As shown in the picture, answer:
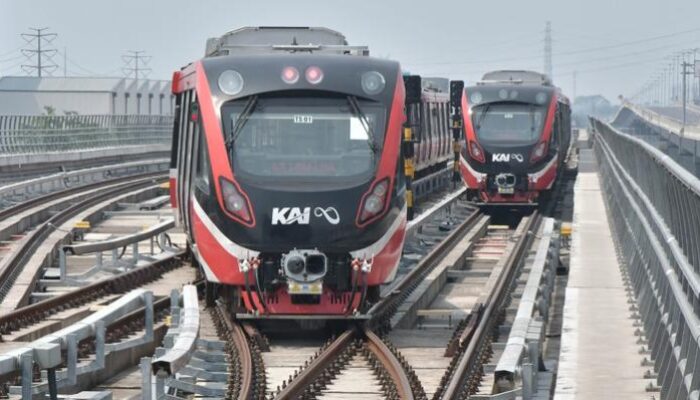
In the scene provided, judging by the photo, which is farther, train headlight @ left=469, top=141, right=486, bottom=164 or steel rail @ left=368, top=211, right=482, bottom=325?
train headlight @ left=469, top=141, right=486, bottom=164

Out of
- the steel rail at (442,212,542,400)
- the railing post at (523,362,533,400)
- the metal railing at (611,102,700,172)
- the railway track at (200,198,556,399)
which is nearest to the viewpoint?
the railing post at (523,362,533,400)

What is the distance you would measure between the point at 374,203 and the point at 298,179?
732 mm

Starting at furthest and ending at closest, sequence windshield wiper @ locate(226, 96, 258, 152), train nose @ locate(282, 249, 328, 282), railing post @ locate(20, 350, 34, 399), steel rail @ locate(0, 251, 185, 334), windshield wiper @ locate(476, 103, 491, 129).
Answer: windshield wiper @ locate(476, 103, 491, 129) → steel rail @ locate(0, 251, 185, 334) → windshield wiper @ locate(226, 96, 258, 152) → train nose @ locate(282, 249, 328, 282) → railing post @ locate(20, 350, 34, 399)

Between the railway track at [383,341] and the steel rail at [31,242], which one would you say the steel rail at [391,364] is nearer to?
the railway track at [383,341]

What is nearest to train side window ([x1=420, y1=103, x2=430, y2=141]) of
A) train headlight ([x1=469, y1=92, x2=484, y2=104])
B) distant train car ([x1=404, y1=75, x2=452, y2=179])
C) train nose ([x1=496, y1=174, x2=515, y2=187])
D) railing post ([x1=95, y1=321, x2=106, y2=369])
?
distant train car ([x1=404, y1=75, x2=452, y2=179])

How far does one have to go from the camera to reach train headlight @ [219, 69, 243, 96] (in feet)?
57.1

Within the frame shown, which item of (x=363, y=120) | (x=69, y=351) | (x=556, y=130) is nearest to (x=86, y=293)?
(x=363, y=120)

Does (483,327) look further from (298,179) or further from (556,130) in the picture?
(556,130)

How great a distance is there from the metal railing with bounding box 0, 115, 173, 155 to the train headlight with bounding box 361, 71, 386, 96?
31554 millimetres

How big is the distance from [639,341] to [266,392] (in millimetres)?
2744

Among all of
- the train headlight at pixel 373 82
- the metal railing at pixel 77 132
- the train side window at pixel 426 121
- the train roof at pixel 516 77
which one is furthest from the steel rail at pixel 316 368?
the metal railing at pixel 77 132

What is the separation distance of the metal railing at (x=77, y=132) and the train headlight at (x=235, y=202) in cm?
3168

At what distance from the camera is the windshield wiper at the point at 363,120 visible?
17.2 m

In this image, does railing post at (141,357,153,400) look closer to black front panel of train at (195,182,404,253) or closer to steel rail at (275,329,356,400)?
steel rail at (275,329,356,400)
